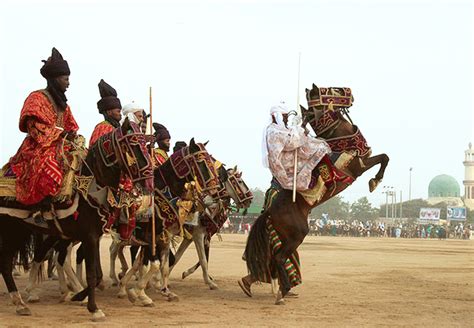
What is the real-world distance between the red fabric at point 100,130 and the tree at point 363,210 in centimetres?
11889

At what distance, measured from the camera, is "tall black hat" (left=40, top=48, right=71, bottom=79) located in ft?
A: 37.7

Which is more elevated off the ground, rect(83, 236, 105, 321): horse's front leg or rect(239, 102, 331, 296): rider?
rect(239, 102, 331, 296): rider

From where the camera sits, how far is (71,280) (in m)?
13.3

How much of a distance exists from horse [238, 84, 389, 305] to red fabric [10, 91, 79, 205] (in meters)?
4.56

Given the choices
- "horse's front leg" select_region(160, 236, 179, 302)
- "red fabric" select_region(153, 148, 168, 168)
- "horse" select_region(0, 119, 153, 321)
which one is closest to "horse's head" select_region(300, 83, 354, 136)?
"red fabric" select_region(153, 148, 168, 168)

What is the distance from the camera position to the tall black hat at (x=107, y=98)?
43.4 ft

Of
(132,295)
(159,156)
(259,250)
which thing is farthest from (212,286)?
(132,295)

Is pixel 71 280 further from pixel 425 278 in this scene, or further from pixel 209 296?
pixel 425 278

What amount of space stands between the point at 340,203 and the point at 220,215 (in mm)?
125459

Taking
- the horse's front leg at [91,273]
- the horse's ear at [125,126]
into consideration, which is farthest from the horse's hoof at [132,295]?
the horse's ear at [125,126]

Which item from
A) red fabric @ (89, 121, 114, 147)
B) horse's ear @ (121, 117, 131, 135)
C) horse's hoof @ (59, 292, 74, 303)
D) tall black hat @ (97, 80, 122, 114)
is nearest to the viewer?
horse's ear @ (121, 117, 131, 135)

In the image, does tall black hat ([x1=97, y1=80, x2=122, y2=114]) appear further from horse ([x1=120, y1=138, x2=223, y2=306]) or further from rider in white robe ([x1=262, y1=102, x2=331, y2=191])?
rider in white robe ([x1=262, y1=102, x2=331, y2=191])

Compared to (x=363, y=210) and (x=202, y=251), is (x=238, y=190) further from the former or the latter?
(x=363, y=210)

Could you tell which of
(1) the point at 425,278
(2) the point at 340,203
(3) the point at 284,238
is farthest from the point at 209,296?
(2) the point at 340,203
